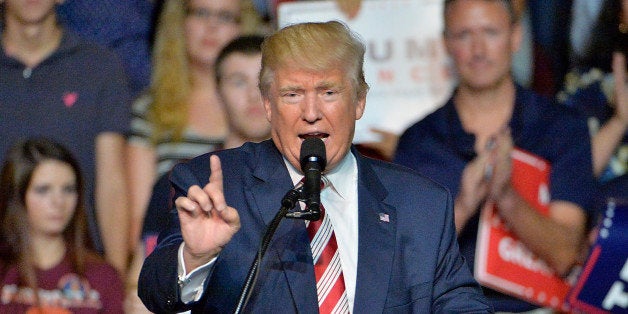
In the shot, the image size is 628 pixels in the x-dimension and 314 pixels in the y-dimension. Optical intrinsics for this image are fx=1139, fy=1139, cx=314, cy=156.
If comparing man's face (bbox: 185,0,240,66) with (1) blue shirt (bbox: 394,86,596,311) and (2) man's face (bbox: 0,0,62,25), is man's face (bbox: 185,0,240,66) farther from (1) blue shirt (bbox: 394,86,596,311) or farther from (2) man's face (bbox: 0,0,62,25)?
(1) blue shirt (bbox: 394,86,596,311)

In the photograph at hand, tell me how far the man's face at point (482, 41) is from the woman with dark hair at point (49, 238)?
160cm

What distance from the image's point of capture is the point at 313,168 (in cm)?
226

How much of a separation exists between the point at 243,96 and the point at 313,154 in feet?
7.14

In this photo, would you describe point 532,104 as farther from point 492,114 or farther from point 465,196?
point 465,196

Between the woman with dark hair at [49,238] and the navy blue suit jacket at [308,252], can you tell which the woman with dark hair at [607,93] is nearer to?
the woman with dark hair at [49,238]

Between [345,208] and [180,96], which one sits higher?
[345,208]

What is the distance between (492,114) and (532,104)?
0.54 ft

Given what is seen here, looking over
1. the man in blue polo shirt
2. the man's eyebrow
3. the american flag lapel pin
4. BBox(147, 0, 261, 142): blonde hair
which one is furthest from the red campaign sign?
the man's eyebrow

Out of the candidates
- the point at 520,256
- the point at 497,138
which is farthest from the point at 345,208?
the point at 520,256

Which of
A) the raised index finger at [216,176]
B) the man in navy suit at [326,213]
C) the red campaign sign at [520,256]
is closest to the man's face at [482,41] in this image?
the red campaign sign at [520,256]

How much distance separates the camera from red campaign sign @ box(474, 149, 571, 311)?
14.2 feet

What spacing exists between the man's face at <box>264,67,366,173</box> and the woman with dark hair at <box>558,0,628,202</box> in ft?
7.49

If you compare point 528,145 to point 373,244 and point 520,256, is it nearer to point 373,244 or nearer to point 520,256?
point 520,256

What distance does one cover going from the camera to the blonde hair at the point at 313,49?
2.50 meters
